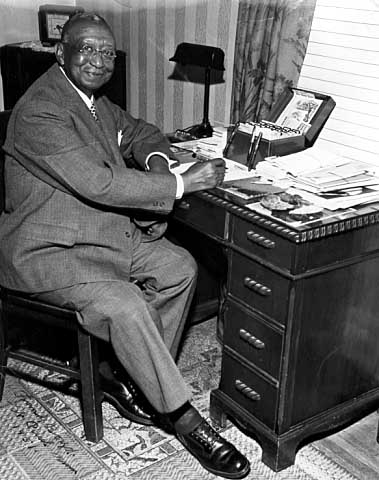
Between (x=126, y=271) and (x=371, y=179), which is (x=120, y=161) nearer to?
(x=126, y=271)

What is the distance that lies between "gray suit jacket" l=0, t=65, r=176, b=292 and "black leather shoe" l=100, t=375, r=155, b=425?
→ 0.51 meters

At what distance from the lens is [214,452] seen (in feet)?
8.05

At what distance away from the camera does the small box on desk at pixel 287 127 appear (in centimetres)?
273

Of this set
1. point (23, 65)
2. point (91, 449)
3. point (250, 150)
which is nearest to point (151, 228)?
point (250, 150)

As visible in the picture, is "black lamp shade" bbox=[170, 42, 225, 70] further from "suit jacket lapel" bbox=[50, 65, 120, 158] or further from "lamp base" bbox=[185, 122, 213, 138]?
"suit jacket lapel" bbox=[50, 65, 120, 158]

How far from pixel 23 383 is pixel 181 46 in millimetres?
1683

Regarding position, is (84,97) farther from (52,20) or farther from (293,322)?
(52,20)

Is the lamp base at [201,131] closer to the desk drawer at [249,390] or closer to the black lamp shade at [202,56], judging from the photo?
the black lamp shade at [202,56]

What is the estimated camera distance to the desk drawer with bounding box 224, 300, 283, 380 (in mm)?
2348

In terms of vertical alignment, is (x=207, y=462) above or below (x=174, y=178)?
below

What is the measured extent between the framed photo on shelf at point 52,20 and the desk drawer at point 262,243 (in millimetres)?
2830

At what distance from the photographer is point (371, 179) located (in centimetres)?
247

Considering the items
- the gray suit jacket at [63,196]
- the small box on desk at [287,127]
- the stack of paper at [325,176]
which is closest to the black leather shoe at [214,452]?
the gray suit jacket at [63,196]

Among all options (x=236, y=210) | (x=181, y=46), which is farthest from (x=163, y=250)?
(x=181, y=46)
